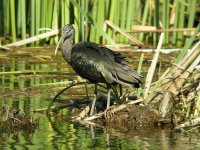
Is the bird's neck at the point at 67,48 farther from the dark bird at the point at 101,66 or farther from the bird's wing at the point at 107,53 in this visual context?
the bird's wing at the point at 107,53

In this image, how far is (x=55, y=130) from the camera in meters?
8.16

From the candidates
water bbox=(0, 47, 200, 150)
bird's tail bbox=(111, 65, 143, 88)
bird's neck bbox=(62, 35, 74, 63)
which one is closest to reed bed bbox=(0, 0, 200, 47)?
water bbox=(0, 47, 200, 150)

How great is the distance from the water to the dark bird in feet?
1.97

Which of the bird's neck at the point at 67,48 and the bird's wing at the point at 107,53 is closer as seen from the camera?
the bird's wing at the point at 107,53

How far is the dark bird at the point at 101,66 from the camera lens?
862cm

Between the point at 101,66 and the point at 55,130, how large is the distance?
1.03 metres

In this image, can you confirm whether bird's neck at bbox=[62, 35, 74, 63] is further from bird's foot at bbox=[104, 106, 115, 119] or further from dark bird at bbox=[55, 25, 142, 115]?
bird's foot at bbox=[104, 106, 115, 119]

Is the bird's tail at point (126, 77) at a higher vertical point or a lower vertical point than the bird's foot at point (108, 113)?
higher

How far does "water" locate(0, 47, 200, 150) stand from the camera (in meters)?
7.49

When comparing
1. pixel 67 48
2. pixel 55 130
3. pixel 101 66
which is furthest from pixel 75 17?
pixel 55 130

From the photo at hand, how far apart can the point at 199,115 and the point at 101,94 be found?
167 centimetres

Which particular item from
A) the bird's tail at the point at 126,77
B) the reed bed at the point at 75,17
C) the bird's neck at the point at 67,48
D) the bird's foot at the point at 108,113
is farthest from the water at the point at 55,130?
the reed bed at the point at 75,17

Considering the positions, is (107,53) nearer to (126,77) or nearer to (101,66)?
(101,66)

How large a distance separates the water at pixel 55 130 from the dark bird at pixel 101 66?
602 mm
